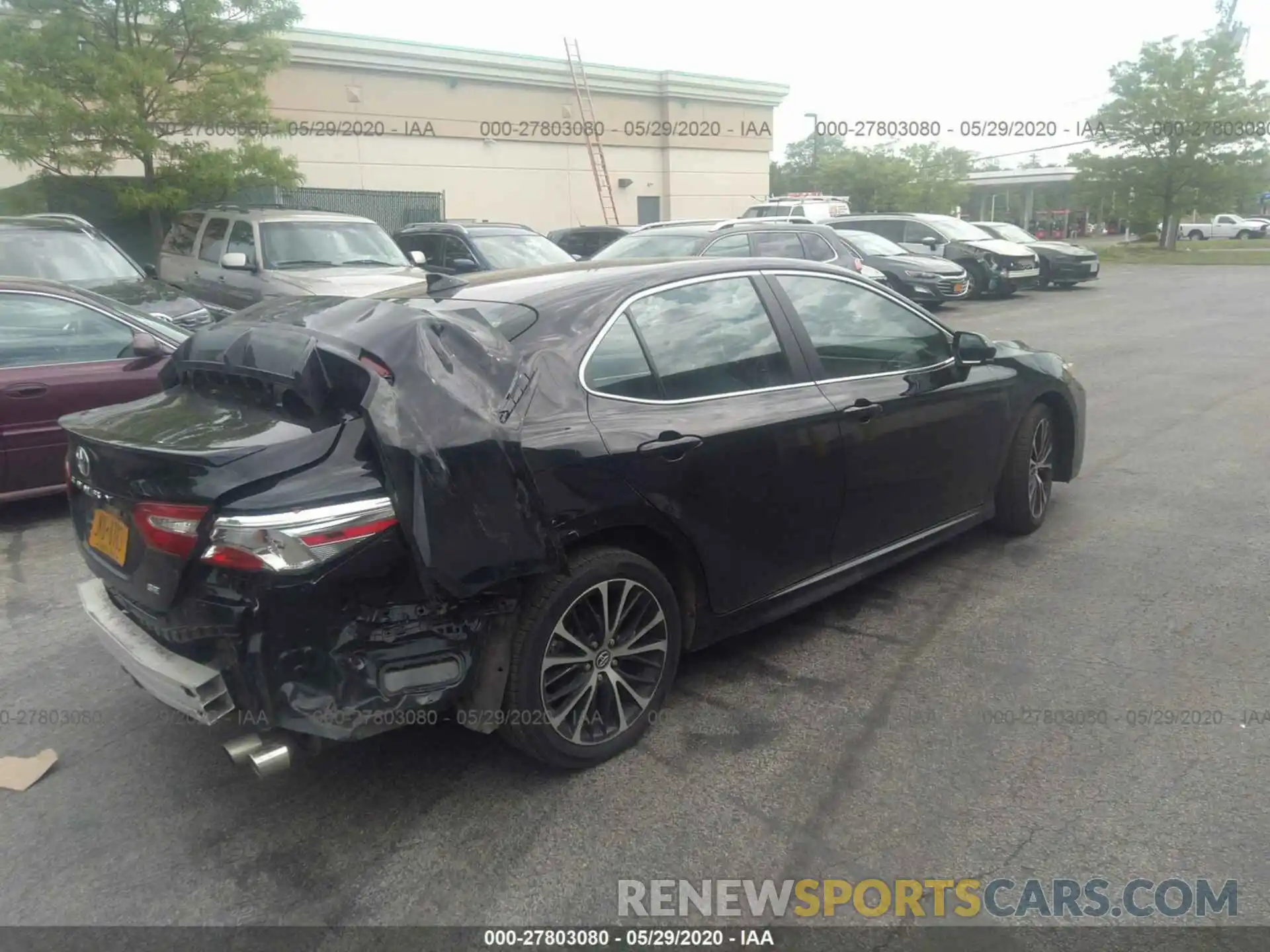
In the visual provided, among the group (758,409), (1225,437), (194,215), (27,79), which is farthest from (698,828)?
(27,79)

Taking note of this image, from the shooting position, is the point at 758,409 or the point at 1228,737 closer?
the point at 1228,737

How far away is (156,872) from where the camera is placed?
299 cm

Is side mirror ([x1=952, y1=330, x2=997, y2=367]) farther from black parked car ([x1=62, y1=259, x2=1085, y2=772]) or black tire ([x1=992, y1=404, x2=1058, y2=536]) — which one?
black tire ([x1=992, y1=404, x2=1058, y2=536])

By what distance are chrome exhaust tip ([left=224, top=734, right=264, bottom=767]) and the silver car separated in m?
7.87

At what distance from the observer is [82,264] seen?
9273 millimetres

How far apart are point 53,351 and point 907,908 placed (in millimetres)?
5925

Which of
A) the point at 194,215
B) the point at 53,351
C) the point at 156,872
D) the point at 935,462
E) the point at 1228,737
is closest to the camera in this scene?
the point at 156,872

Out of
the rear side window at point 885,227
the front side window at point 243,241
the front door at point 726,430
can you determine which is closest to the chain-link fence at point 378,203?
the front side window at point 243,241

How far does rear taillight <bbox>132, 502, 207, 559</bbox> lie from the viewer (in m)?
2.87

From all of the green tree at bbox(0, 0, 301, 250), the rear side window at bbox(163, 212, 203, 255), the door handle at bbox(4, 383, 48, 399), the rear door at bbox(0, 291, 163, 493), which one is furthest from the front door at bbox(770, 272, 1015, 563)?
the green tree at bbox(0, 0, 301, 250)

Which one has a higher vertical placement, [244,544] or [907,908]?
[244,544]

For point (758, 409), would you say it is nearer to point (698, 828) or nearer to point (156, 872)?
point (698, 828)

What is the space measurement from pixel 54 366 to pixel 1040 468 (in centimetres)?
593

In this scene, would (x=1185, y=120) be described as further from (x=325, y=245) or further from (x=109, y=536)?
(x=109, y=536)
